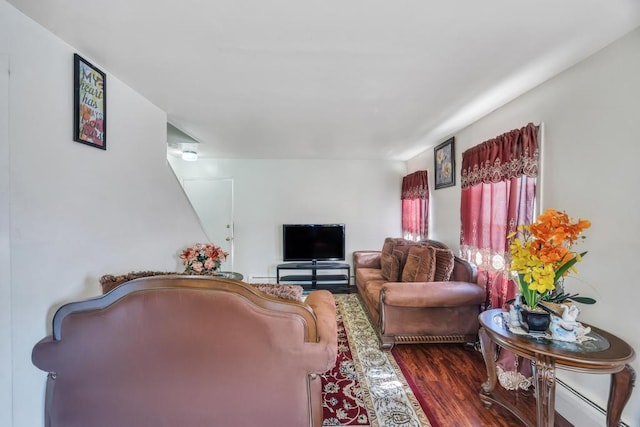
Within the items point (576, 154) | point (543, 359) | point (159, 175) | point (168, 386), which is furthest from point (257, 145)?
point (543, 359)

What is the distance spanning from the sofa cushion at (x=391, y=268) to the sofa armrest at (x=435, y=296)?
38.1 inches

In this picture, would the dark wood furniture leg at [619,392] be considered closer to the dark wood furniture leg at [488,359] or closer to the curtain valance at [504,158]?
the dark wood furniture leg at [488,359]

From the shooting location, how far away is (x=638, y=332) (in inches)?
52.9

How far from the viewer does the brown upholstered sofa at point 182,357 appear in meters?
1.17

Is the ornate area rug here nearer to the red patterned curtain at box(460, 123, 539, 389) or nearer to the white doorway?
the red patterned curtain at box(460, 123, 539, 389)

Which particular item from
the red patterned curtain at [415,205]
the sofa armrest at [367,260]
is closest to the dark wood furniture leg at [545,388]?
the red patterned curtain at [415,205]

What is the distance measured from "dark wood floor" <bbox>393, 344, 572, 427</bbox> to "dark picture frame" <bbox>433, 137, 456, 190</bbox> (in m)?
1.94

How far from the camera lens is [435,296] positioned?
7.89 ft

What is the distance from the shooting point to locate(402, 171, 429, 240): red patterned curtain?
3866 mm


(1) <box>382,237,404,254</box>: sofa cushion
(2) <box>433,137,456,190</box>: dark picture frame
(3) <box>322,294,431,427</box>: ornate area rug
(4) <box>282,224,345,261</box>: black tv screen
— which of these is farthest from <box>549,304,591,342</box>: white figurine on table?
(4) <box>282,224,345,261</box>: black tv screen

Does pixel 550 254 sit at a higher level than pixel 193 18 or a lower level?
lower

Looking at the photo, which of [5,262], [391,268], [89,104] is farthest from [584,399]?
[89,104]

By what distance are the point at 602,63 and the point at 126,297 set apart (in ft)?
9.59

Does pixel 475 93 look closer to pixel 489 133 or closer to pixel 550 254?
pixel 489 133
